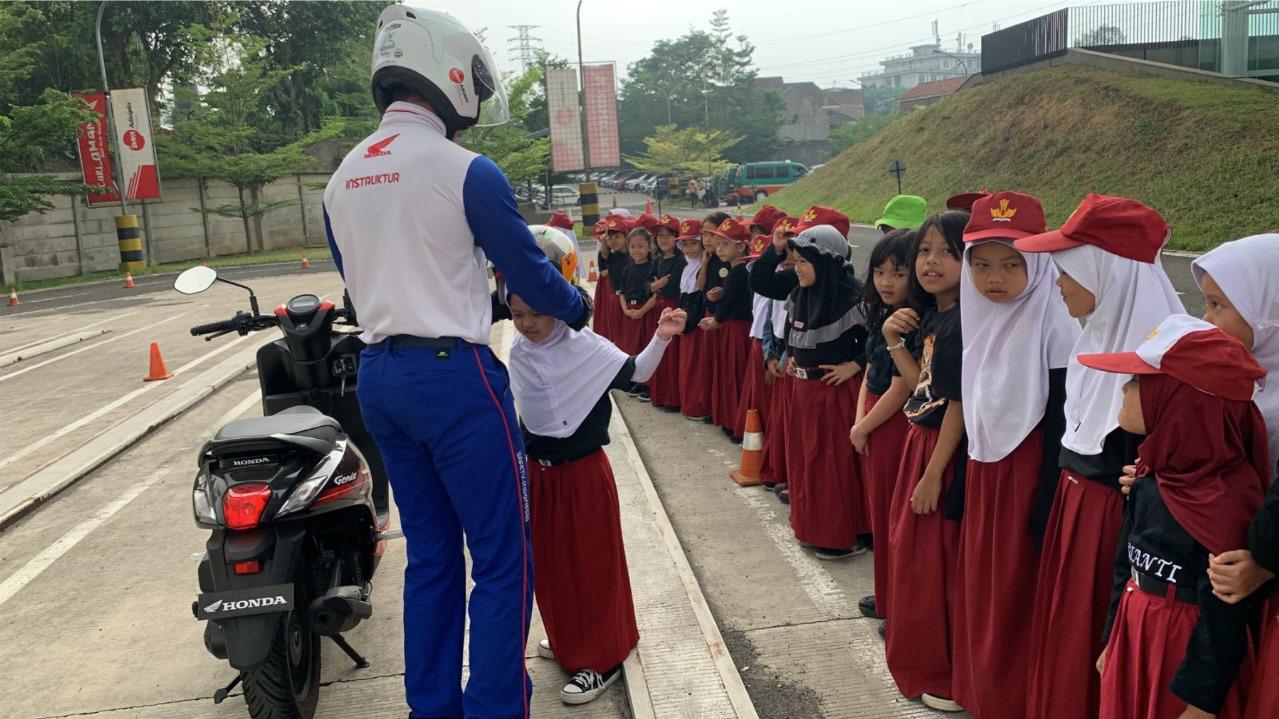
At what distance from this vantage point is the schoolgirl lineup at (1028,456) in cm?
233

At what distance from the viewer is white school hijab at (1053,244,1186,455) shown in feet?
9.04

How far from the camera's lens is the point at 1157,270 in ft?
9.25

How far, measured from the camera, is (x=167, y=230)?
33.8 metres

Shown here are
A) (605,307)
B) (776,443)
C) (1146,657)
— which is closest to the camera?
(1146,657)

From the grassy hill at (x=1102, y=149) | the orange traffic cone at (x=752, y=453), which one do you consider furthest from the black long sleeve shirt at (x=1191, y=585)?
the grassy hill at (x=1102, y=149)

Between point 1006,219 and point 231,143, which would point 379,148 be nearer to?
point 1006,219

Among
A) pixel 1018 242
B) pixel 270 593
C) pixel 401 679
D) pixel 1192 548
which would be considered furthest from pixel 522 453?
pixel 1192 548

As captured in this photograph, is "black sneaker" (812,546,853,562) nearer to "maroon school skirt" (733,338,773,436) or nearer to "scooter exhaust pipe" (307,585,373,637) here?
"maroon school skirt" (733,338,773,436)

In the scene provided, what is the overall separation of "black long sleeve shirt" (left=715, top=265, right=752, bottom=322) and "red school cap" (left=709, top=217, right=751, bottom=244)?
0.22m

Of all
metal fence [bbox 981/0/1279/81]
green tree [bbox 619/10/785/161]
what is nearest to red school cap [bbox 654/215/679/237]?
metal fence [bbox 981/0/1279/81]

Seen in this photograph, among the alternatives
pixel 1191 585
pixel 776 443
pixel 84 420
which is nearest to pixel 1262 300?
pixel 1191 585

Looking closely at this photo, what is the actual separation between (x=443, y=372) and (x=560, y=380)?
2.43 ft

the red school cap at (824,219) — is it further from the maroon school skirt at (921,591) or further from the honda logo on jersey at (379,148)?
the honda logo on jersey at (379,148)

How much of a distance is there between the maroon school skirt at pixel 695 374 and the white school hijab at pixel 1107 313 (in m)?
5.40
